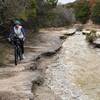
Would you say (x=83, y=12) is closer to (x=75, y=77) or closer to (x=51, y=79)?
(x=75, y=77)

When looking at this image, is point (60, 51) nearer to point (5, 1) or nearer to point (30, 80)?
point (5, 1)

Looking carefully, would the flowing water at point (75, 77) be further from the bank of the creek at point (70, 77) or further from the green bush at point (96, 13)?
the green bush at point (96, 13)

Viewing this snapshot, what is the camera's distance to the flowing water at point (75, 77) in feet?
40.5

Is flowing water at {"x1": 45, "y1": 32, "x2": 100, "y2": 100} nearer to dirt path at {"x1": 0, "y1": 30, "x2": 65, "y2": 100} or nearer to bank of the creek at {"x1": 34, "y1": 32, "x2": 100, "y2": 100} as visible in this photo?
bank of the creek at {"x1": 34, "y1": 32, "x2": 100, "y2": 100}

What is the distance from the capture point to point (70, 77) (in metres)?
15.1

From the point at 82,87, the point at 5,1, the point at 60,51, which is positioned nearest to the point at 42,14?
the point at 60,51

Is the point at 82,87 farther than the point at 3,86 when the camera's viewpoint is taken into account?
Yes

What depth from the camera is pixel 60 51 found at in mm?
24688

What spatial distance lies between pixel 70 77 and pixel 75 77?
21 cm

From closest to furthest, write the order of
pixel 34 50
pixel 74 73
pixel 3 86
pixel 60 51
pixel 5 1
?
1. pixel 3 86
2. pixel 74 73
3. pixel 5 1
4. pixel 34 50
5. pixel 60 51

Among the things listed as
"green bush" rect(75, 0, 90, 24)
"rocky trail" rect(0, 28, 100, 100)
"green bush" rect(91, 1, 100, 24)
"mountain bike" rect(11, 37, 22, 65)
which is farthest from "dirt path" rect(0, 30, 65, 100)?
"green bush" rect(75, 0, 90, 24)

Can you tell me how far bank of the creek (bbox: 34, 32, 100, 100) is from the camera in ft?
39.7

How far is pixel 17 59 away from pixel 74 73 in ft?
9.34

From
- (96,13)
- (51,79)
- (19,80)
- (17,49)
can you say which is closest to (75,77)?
(51,79)
